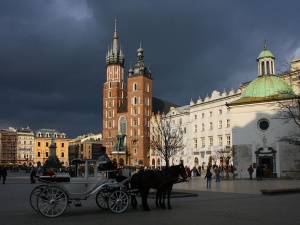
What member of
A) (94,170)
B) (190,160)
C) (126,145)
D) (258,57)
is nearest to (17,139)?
(126,145)

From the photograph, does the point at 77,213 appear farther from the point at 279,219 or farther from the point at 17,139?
the point at 17,139

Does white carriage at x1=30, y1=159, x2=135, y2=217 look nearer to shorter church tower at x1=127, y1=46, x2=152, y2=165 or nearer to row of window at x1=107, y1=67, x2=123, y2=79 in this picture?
shorter church tower at x1=127, y1=46, x2=152, y2=165

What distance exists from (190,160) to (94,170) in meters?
65.6

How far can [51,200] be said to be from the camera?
40.3 feet

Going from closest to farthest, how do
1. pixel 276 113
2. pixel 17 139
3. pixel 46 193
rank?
pixel 46 193 → pixel 276 113 → pixel 17 139

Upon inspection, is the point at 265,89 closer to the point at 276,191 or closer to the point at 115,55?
the point at 276,191

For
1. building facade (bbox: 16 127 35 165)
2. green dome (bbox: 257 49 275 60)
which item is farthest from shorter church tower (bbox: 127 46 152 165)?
building facade (bbox: 16 127 35 165)

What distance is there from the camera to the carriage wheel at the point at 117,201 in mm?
13039

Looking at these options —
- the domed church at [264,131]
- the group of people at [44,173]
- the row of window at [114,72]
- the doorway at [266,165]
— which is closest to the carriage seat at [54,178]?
the group of people at [44,173]

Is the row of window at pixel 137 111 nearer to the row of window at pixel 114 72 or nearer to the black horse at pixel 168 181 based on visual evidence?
the row of window at pixel 114 72

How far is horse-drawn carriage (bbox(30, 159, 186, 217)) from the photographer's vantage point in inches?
486

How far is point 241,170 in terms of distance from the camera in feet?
142

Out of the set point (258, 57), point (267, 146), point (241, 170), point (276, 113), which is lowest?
point (241, 170)

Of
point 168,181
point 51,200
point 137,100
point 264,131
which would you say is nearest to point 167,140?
point 264,131
